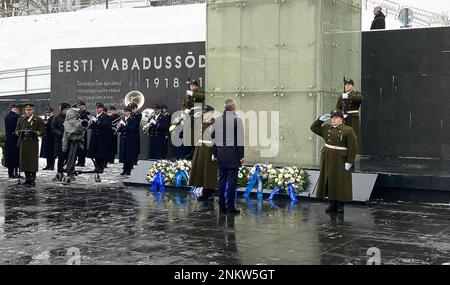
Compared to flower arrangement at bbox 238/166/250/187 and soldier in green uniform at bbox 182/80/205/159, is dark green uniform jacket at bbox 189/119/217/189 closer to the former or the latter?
flower arrangement at bbox 238/166/250/187

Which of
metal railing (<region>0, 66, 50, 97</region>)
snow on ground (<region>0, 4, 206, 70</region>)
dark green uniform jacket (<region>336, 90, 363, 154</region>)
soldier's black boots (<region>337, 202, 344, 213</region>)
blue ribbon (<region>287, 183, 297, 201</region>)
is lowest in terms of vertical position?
soldier's black boots (<region>337, 202, 344, 213</region>)

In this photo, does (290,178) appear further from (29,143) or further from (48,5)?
(48,5)

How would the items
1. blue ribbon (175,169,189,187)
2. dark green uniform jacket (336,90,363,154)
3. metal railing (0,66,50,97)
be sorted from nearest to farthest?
1. dark green uniform jacket (336,90,363,154)
2. blue ribbon (175,169,189,187)
3. metal railing (0,66,50,97)

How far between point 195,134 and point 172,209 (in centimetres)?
288

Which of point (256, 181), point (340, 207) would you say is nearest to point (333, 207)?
point (340, 207)

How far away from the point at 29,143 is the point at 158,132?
426 centimetres

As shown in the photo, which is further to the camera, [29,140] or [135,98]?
[135,98]

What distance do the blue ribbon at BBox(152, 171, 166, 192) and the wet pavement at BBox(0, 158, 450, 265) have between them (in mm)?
1148

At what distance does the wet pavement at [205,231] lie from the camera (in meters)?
6.71

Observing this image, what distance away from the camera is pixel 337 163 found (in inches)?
386

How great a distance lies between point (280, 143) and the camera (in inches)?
480

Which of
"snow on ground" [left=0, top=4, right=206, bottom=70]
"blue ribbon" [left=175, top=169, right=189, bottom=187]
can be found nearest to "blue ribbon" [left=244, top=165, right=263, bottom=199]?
"blue ribbon" [left=175, top=169, right=189, bottom=187]

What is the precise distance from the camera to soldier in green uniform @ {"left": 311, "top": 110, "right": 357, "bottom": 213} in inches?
384

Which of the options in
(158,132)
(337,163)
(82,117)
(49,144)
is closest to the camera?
(337,163)
